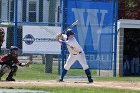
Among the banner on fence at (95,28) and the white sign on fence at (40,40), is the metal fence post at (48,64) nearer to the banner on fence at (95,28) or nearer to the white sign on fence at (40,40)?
the white sign on fence at (40,40)

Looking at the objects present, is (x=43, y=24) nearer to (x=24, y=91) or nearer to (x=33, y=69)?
(x=33, y=69)

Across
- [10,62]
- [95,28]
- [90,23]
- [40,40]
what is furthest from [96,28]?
[10,62]

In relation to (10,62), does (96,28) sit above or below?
above

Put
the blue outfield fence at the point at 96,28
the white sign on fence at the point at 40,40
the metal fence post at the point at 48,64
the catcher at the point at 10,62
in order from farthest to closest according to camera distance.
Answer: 1. the metal fence post at the point at 48,64
2. the blue outfield fence at the point at 96,28
3. the white sign on fence at the point at 40,40
4. the catcher at the point at 10,62

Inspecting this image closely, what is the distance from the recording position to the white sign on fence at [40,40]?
2252cm

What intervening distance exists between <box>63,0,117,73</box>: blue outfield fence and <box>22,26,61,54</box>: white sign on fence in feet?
3.19

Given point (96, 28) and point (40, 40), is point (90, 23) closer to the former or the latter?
point (96, 28)

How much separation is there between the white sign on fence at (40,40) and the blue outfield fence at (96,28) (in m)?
0.97

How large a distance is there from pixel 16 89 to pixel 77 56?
12.6ft

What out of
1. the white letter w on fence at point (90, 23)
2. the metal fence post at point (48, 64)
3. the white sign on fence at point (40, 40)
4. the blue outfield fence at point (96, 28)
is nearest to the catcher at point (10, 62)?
the white sign on fence at point (40, 40)

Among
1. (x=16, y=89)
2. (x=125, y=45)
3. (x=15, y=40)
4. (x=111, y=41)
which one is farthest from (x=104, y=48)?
(x=16, y=89)

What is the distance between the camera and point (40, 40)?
891 inches

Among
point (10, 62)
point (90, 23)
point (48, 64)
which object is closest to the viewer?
point (10, 62)

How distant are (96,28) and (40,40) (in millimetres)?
2598
